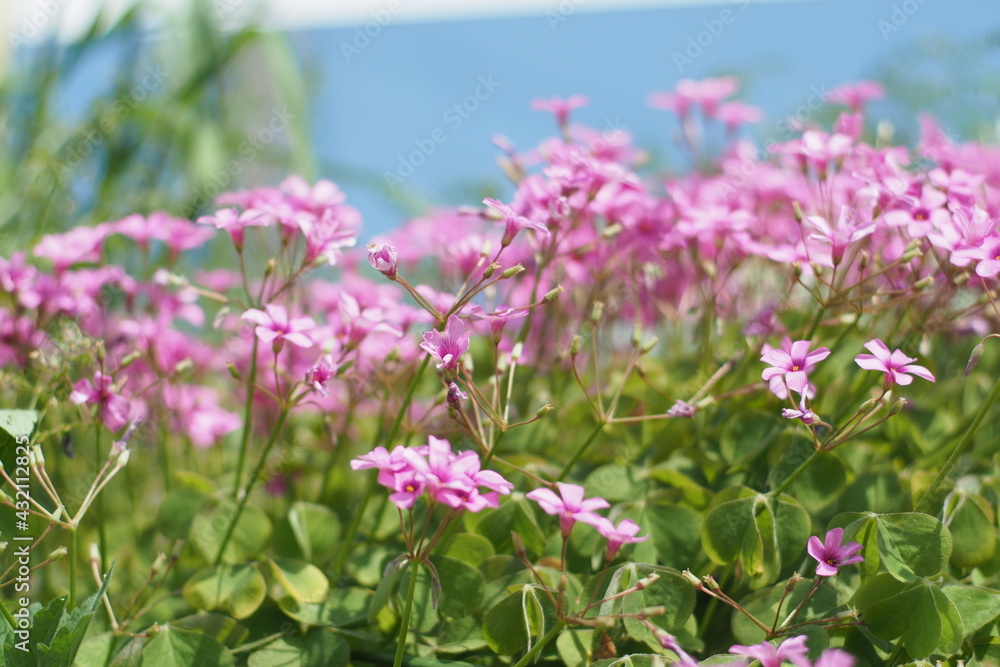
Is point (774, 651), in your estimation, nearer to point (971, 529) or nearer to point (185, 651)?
point (971, 529)

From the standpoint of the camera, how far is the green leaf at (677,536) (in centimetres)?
88

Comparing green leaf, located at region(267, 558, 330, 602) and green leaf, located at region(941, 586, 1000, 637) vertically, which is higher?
green leaf, located at region(941, 586, 1000, 637)

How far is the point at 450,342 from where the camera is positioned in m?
0.73

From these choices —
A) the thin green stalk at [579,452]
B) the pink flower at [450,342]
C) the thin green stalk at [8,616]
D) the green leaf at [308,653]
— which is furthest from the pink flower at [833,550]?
the thin green stalk at [8,616]

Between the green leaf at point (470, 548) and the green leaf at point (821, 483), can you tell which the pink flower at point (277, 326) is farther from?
the green leaf at point (821, 483)

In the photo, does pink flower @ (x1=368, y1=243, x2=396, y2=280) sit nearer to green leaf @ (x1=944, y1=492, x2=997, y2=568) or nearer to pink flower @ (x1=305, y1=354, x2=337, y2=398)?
pink flower @ (x1=305, y1=354, x2=337, y2=398)

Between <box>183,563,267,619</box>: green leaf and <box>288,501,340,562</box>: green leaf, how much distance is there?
0.33ft

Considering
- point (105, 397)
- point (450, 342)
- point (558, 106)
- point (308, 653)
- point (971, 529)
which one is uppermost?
point (558, 106)

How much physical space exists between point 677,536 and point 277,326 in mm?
486

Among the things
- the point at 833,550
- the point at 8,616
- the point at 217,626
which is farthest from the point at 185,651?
the point at 833,550

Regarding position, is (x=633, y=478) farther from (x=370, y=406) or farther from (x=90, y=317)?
(x=90, y=317)

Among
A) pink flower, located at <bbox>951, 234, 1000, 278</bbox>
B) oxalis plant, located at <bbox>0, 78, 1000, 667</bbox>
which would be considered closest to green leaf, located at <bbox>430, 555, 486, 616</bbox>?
oxalis plant, located at <bbox>0, 78, 1000, 667</bbox>

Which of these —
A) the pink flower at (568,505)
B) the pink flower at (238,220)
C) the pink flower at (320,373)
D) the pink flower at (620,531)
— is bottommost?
the pink flower at (620,531)

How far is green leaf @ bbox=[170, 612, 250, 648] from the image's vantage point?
32.5 inches
